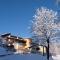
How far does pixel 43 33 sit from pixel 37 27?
1877 millimetres

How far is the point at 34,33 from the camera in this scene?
170 ft

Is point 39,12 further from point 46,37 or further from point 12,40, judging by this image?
point 12,40

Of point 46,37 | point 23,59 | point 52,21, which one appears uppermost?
point 52,21

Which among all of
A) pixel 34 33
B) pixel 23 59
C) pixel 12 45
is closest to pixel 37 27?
pixel 34 33

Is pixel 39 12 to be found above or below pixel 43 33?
above

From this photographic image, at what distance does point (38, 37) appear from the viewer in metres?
52.8

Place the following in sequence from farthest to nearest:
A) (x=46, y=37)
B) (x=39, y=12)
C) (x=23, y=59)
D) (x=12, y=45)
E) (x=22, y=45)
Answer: (x=22, y=45)
(x=12, y=45)
(x=39, y=12)
(x=46, y=37)
(x=23, y=59)

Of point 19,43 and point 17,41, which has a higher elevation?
point 17,41

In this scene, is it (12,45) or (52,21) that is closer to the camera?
(52,21)

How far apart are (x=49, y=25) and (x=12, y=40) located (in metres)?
13.1

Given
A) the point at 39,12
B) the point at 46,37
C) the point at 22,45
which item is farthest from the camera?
the point at 22,45

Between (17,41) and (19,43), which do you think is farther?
(17,41)

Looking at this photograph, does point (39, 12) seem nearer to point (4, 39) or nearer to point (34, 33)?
point (34, 33)

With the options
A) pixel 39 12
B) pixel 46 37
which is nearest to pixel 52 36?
pixel 46 37
